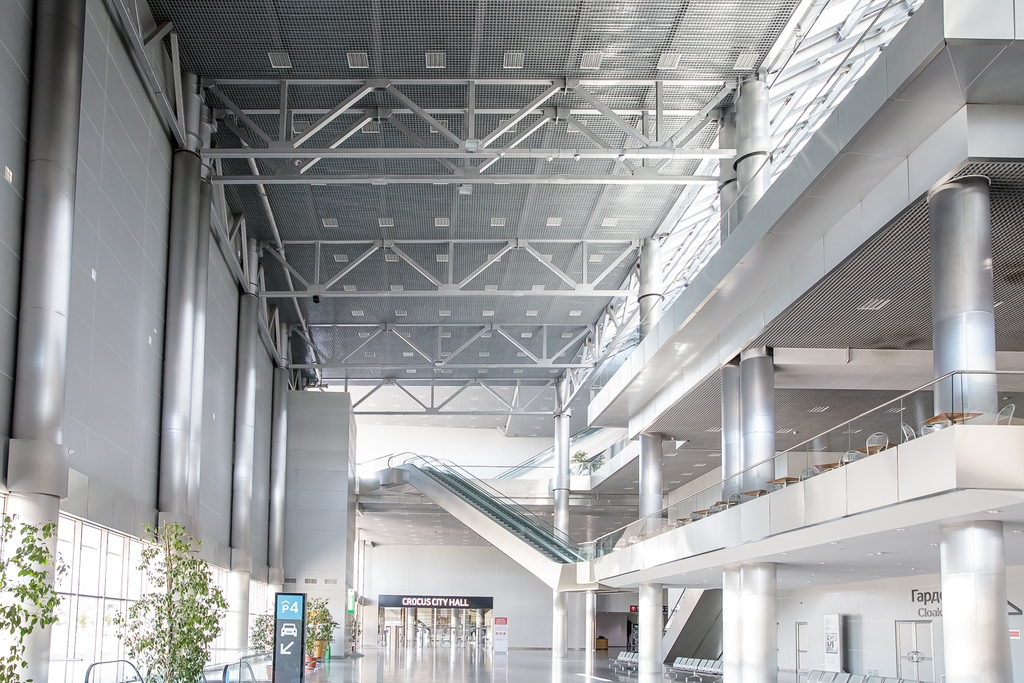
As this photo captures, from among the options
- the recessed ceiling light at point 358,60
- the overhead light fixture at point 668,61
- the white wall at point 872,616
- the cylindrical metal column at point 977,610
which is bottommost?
the white wall at point 872,616

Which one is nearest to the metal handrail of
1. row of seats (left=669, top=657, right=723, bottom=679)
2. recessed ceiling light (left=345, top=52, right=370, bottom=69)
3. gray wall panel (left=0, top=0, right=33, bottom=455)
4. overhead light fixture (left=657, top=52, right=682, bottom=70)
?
row of seats (left=669, top=657, right=723, bottom=679)

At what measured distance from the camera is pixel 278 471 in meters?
37.2

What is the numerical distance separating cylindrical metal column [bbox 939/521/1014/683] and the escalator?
22082 millimetres

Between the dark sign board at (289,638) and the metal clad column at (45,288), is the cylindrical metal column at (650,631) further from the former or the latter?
the metal clad column at (45,288)

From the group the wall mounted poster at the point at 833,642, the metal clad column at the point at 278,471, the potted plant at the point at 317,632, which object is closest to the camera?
the wall mounted poster at the point at 833,642

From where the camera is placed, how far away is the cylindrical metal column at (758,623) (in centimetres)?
1888

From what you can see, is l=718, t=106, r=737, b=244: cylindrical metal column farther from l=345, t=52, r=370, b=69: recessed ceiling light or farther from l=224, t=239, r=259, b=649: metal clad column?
l=224, t=239, r=259, b=649: metal clad column

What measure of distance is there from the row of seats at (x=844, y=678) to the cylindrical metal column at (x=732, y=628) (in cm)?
458

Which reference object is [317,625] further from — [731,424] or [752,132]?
[752,132]

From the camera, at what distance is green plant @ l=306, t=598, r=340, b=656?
107 feet

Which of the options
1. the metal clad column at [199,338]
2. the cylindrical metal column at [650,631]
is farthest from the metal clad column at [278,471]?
the metal clad column at [199,338]

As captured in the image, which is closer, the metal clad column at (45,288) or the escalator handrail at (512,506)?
the metal clad column at (45,288)

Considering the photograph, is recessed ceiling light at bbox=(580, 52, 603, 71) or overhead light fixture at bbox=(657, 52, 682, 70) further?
overhead light fixture at bbox=(657, 52, 682, 70)

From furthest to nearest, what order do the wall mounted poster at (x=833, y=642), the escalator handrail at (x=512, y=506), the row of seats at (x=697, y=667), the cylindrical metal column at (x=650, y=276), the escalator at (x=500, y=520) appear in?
the escalator handrail at (x=512, y=506) → the escalator at (x=500, y=520) → the row of seats at (x=697, y=667) → the cylindrical metal column at (x=650, y=276) → the wall mounted poster at (x=833, y=642)
